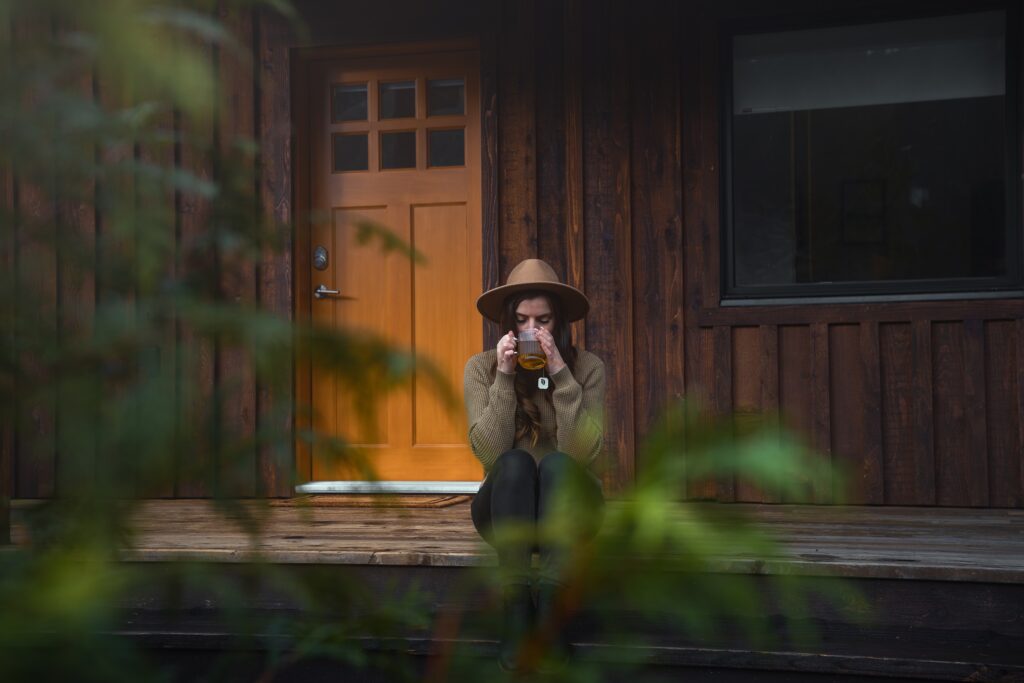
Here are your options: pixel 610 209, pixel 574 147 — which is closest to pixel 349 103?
pixel 574 147

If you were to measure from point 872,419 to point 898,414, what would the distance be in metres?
0.10

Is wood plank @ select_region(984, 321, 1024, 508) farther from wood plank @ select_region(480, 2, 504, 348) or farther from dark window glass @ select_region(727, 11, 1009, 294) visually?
wood plank @ select_region(480, 2, 504, 348)

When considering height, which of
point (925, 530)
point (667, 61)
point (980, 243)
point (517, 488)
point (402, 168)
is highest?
point (667, 61)

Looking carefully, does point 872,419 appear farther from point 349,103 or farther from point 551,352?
point 349,103

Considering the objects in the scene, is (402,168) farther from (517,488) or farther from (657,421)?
(657,421)

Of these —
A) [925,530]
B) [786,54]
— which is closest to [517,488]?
[925,530]

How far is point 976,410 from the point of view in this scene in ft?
12.9

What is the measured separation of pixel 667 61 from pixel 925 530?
221cm

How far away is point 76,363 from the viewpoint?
504 millimetres

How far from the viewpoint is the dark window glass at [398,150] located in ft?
15.3

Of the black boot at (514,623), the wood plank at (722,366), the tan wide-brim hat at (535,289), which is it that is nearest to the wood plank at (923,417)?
the wood plank at (722,366)

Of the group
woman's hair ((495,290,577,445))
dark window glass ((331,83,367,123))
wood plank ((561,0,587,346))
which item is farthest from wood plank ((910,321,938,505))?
dark window glass ((331,83,367,123))

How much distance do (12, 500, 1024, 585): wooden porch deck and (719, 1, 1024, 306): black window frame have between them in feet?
2.88

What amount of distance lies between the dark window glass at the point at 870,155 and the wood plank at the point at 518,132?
34.8 inches
